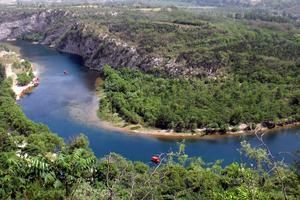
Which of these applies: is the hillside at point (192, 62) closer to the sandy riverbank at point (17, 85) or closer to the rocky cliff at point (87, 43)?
the rocky cliff at point (87, 43)

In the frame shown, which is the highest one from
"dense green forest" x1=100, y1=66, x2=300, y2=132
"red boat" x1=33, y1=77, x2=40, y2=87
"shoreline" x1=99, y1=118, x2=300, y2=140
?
"dense green forest" x1=100, y1=66, x2=300, y2=132

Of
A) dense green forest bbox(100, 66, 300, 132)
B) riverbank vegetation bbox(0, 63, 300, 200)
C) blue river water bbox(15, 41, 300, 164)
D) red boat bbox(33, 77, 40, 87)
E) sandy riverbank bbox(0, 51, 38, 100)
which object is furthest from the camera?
red boat bbox(33, 77, 40, 87)

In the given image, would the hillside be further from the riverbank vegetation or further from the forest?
the riverbank vegetation

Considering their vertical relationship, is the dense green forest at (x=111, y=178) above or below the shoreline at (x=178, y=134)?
above

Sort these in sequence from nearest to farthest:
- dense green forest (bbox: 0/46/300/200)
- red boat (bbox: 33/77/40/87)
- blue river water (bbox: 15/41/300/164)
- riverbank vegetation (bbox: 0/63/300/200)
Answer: dense green forest (bbox: 0/46/300/200) < riverbank vegetation (bbox: 0/63/300/200) < blue river water (bbox: 15/41/300/164) < red boat (bbox: 33/77/40/87)

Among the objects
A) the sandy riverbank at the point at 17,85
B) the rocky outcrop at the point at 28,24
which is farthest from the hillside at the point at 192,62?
the sandy riverbank at the point at 17,85

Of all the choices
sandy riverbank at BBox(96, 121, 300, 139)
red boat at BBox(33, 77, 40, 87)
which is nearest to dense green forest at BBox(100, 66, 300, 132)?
sandy riverbank at BBox(96, 121, 300, 139)

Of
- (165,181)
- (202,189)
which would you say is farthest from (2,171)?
(202,189)

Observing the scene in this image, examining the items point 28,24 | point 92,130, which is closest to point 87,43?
point 28,24
